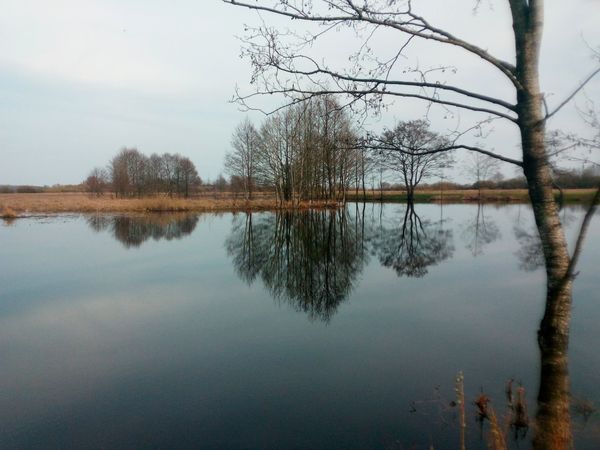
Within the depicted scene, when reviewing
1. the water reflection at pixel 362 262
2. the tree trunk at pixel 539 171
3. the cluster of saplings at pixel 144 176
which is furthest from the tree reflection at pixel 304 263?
the cluster of saplings at pixel 144 176

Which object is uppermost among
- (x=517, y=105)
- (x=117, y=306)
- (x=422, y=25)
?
(x=422, y=25)

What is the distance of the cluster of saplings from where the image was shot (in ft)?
187

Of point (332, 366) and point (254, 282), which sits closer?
point (332, 366)

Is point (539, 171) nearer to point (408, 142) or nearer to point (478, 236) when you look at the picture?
point (408, 142)

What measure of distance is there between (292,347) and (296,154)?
30530 millimetres

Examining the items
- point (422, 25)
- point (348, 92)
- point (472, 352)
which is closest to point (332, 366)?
point (472, 352)

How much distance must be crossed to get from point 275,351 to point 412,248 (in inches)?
414

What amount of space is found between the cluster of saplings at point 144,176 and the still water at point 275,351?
46688mm

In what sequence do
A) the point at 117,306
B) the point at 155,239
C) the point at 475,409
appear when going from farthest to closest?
1. the point at 155,239
2. the point at 117,306
3. the point at 475,409

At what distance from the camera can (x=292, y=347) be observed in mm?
5613

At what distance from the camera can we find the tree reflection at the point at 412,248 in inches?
460

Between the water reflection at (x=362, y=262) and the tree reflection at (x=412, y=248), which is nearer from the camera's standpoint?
the water reflection at (x=362, y=262)

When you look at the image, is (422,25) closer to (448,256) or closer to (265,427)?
(265,427)

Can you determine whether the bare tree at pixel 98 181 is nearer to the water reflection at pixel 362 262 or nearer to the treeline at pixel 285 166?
the treeline at pixel 285 166
